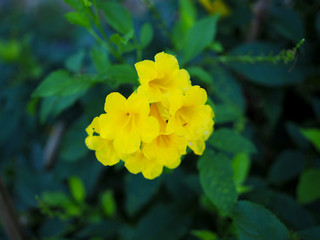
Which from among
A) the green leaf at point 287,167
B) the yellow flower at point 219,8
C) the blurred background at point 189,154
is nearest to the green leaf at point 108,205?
the blurred background at point 189,154

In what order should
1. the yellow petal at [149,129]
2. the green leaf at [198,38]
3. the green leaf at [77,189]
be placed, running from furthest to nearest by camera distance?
1. the green leaf at [77,189]
2. the green leaf at [198,38]
3. the yellow petal at [149,129]

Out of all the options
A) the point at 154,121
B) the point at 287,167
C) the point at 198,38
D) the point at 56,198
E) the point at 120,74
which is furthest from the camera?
the point at 56,198

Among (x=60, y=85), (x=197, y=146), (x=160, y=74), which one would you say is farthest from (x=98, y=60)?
(x=197, y=146)

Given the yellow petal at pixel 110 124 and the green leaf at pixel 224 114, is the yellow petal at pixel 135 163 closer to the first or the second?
the yellow petal at pixel 110 124

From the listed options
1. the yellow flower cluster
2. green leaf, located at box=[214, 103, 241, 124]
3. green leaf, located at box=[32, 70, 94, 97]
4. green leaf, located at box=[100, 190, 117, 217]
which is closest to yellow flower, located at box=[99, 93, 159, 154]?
the yellow flower cluster

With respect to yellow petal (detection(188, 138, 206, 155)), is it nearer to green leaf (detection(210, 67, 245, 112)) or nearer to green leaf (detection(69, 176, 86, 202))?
green leaf (detection(210, 67, 245, 112))

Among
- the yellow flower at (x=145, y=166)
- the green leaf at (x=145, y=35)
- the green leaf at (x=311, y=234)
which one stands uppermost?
the green leaf at (x=145, y=35)

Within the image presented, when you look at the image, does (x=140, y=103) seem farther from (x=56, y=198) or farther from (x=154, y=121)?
(x=56, y=198)
